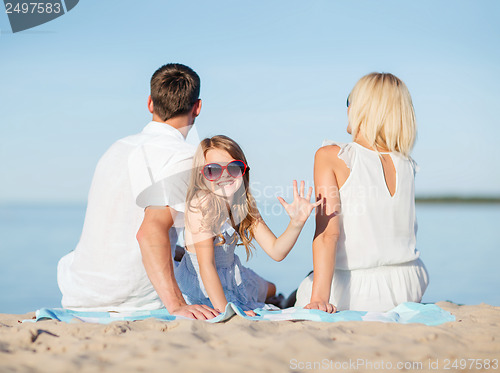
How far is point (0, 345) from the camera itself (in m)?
2.95

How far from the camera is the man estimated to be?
12.1 ft

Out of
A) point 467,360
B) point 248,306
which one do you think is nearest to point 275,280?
point 248,306

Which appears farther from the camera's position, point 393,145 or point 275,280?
point 275,280

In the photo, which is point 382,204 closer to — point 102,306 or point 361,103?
point 361,103

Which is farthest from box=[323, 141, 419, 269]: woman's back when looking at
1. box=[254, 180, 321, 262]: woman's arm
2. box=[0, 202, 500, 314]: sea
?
box=[0, 202, 500, 314]: sea

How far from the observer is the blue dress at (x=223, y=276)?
411cm

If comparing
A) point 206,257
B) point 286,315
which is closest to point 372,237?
point 286,315

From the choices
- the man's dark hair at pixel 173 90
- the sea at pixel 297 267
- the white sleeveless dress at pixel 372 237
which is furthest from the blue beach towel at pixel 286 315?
the sea at pixel 297 267

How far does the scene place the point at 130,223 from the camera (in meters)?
3.84

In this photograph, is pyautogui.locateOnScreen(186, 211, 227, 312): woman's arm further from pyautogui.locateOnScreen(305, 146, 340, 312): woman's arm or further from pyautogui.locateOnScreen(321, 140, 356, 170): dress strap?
pyautogui.locateOnScreen(321, 140, 356, 170): dress strap

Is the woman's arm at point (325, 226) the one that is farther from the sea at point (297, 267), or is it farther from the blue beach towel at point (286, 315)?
the sea at point (297, 267)

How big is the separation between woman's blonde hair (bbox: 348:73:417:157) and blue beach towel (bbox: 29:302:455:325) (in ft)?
3.89

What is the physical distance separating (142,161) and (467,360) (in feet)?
7.87

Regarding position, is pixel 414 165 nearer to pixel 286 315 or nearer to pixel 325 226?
pixel 325 226
